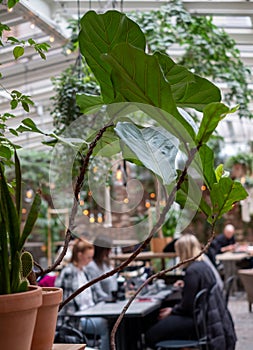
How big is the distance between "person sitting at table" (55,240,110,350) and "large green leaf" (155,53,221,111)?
4.66m

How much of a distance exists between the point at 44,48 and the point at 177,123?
533 mm

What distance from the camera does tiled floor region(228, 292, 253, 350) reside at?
27.2ft

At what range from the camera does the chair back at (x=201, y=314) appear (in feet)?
18.5

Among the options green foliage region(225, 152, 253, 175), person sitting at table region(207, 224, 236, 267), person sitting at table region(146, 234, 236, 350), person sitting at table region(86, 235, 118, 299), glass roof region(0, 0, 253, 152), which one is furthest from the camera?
green foliage region(225, 152, 253, 175)

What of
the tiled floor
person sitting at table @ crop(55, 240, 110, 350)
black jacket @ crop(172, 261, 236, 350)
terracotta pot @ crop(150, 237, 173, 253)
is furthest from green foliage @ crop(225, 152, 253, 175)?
black jacket @ crop(172, 261, 236, 350)

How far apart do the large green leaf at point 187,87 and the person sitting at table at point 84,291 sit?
4.66 metres

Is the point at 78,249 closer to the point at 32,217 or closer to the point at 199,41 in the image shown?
the point at 199,41

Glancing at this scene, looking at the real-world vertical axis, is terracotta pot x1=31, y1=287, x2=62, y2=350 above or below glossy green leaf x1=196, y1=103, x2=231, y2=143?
below

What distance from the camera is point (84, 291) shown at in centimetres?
654

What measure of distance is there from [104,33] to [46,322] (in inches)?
26.9

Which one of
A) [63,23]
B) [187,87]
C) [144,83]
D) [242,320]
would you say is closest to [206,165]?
[187,87]

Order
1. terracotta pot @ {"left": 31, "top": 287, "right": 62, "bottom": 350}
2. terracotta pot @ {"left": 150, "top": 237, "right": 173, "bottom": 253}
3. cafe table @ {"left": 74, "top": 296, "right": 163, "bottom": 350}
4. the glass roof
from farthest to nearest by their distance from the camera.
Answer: terracotta pot @ {"left": 150, "top": 237, "right": 173, "bottom": 253}
the glass roof
cafe table @ {"left": 74, "top": 296, "right": 163, "bottom": 350}
terracotta pot @ {"left": 31, "top": 287, "right": 62, "bottom": 350}

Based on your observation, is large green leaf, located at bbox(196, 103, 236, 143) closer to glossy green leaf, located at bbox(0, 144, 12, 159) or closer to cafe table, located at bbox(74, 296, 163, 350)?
glossy green leaf, located at bbox(0, 144, 12, 159)

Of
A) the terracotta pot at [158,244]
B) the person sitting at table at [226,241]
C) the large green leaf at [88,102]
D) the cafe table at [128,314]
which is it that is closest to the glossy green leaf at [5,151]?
the large green leaf at [88,102]
